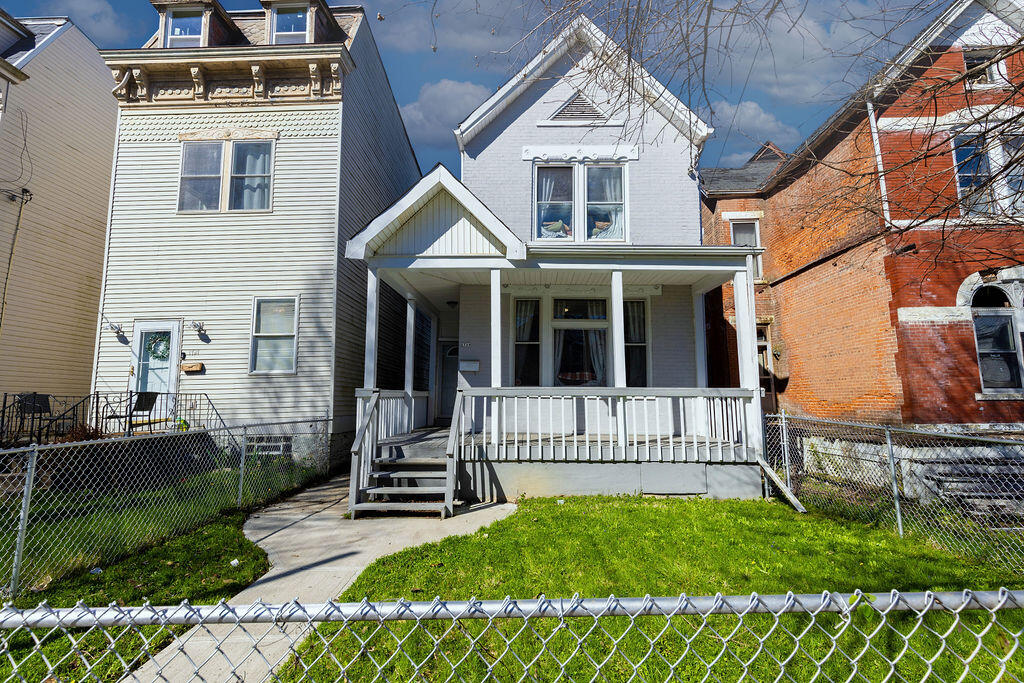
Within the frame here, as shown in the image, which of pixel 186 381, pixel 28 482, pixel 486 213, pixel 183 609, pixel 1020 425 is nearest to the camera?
pixel 183 609

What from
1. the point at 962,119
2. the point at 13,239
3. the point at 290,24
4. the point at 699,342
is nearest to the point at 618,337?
the point at 699,342

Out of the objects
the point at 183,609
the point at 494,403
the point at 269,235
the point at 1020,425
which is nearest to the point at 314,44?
the point at 269,235

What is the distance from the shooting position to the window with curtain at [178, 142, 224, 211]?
11.0 m

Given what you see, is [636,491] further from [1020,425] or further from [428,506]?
[1020,425]

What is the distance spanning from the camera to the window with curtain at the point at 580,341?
10492mm

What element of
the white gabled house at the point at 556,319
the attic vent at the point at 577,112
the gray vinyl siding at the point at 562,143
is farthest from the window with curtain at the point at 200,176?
the attic vent at the point at 577,112

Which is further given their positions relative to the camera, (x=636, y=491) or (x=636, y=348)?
(x=636, y=348)

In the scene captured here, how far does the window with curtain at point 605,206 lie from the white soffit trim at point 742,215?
513 centimetres

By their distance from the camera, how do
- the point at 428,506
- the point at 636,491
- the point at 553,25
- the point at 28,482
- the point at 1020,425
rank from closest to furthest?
the point at 553,25
the point at 28,482
the point at 428,506
the point at 636,491
the point at 1020,425

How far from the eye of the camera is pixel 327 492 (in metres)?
8.50

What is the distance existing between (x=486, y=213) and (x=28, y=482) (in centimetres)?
634

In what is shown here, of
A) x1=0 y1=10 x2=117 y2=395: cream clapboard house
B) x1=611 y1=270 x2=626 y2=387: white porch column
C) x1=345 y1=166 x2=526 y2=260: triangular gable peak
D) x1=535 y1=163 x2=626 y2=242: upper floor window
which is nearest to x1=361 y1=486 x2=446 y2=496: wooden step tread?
x1=611 y1=270 x2=626 y2=387: white porch column

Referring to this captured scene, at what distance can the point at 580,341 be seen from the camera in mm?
10602

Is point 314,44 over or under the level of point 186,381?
over
